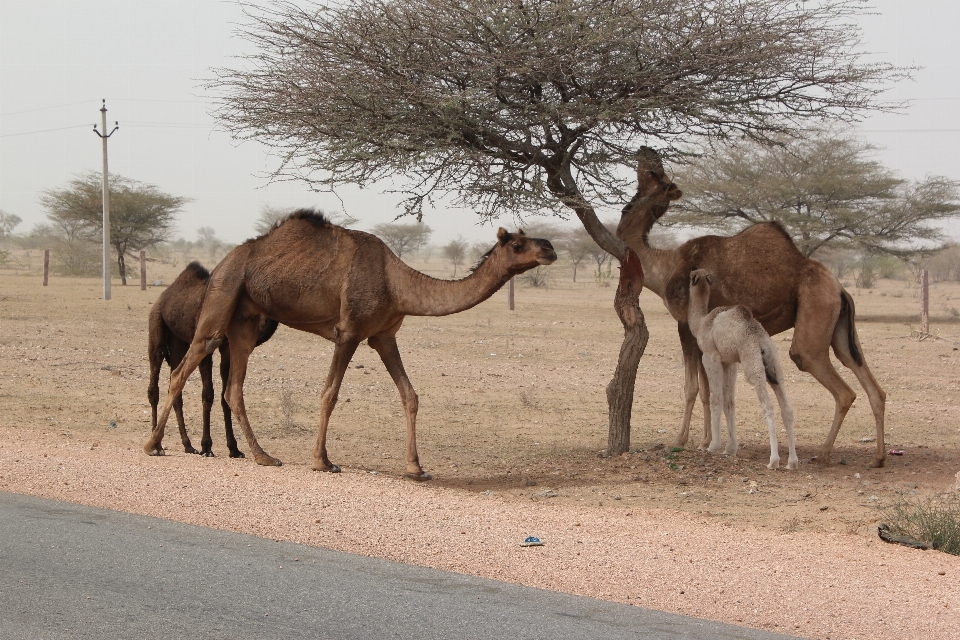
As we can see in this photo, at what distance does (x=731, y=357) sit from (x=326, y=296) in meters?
3.82

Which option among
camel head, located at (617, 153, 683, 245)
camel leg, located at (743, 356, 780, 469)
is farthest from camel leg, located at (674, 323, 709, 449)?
camel leg, located at (743, 356, 780, 469)

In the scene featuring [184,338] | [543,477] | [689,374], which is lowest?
[543,477]

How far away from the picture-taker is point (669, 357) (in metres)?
21.0

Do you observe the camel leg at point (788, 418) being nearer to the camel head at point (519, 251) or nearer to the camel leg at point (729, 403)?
the camel leg at point (729, 403)

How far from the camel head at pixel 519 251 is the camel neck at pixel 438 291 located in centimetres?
15

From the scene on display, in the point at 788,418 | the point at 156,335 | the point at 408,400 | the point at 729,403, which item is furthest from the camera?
the point at 156,335

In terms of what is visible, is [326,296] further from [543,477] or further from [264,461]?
[543,477]

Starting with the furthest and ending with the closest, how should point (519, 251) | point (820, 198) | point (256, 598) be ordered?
1. point (820, 198)
2. point (519, 251)
3. point (256, 598)

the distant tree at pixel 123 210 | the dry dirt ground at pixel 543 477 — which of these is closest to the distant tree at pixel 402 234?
the distant tree at pixel 123 210

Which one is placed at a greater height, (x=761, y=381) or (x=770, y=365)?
(x=770, y=365)

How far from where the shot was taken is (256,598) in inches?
210

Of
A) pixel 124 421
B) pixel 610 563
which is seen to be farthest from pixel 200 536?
pixel 124 421

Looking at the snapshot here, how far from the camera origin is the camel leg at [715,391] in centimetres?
1015

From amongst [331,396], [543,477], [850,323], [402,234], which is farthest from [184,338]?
[402,234]
